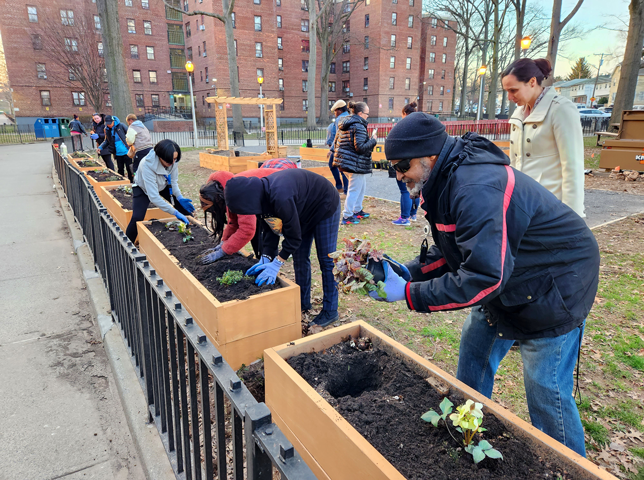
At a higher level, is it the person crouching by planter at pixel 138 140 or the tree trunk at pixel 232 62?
the tree trunk at pixel 232 62

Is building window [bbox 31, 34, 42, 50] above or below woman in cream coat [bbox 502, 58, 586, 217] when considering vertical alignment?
above

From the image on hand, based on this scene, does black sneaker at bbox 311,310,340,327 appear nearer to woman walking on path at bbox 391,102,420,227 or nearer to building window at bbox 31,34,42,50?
woman walking on path at bbox 391,102,420,227

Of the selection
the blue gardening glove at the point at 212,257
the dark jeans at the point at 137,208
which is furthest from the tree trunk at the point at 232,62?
the blue gardening glove at the point at 212,257

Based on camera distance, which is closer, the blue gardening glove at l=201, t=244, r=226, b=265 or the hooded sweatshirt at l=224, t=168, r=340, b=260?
the hooded sweatshirt at l=224, t=168, r=340, b=260

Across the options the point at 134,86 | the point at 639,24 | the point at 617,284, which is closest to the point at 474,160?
the point at 617,284

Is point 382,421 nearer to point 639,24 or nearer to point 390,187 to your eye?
point 390,187

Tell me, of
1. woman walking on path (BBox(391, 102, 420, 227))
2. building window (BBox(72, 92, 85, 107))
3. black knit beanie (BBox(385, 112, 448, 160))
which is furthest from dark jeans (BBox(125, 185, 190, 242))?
building window (BBox(72, 92, 85, 107))

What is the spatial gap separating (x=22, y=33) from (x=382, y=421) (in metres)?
51.6

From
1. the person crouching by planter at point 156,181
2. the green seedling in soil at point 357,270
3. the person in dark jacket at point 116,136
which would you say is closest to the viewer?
the green seedling in soil at point 357,270

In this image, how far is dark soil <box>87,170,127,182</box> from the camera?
9.27 metres

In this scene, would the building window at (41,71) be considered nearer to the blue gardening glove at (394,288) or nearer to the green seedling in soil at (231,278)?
the green seedling in soil at (231,278)

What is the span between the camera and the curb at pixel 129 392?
2379 millimetres

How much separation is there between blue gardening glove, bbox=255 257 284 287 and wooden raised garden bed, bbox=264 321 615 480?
3.07ft

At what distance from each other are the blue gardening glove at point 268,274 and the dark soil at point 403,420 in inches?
39.0
